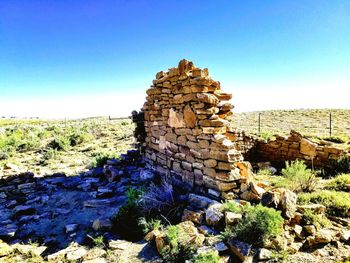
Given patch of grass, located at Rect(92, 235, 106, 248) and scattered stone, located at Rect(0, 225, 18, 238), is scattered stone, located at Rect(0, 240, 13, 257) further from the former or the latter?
patch of grass, located at Rect(92, 235, 106, 248)

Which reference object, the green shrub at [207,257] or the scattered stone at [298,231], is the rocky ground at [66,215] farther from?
the scattered stone at [298,231]

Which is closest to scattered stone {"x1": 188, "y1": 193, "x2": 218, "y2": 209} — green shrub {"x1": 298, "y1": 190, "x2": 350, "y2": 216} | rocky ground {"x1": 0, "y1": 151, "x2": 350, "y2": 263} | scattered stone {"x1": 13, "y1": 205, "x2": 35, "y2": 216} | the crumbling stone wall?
rocky ground {"x1": 0, "y1": 151, "x2": 350, "y2": 263}

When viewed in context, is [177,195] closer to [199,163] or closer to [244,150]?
[199,163]

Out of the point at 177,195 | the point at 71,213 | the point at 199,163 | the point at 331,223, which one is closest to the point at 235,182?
the point at 199,163

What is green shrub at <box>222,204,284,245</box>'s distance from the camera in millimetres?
3252

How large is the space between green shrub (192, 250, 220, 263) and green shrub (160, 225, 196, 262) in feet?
0.61

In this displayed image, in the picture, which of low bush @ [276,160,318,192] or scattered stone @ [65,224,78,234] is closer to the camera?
scattered stone @ [65,224,78,234]

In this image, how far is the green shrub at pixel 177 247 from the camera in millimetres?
3201

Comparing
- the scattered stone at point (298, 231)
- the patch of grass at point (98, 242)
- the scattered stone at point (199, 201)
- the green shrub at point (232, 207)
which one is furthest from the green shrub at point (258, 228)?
the patch of grass at point (98, 242)

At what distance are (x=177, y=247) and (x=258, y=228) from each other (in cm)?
106

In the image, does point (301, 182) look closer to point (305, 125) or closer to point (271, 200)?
point (271, 200)

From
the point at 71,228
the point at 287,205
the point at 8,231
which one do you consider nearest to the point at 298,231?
the point at 287,205

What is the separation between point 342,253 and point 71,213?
15.2ft

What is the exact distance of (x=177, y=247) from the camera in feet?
10.8
